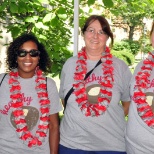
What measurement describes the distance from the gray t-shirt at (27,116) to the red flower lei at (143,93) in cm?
68

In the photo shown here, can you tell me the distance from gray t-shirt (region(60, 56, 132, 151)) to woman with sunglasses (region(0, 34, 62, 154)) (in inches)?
4.0

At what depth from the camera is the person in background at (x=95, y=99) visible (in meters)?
2.48

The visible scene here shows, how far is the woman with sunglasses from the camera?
7.73ft

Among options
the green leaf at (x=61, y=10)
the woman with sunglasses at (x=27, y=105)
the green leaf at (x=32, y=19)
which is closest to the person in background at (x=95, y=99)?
the woman with sunglasses at (x=27, y=105)

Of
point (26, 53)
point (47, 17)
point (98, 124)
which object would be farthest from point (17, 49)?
point (47, 17)

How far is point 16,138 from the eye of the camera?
2.36 metres

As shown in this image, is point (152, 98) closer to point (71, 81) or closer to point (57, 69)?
point (71, 81)

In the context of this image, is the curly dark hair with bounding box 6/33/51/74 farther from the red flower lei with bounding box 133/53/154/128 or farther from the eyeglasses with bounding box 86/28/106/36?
the red flower lei with bounding box 133/53/154/128

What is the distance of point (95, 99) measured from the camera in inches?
101

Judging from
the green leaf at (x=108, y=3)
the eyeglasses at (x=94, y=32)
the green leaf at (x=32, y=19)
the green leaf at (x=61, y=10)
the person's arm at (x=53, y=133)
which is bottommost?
the person's arm at (x=53, y=133)

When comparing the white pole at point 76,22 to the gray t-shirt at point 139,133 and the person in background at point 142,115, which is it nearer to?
the person in background at point 142,115

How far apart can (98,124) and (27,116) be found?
1.87ft

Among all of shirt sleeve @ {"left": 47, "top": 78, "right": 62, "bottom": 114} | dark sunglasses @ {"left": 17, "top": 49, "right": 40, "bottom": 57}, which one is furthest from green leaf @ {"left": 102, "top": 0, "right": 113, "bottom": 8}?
shirt sleeve @ {"left": 47, "top": 78, "right": 62, "bottom": 114}

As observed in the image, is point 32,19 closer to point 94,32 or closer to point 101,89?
point 94,32
